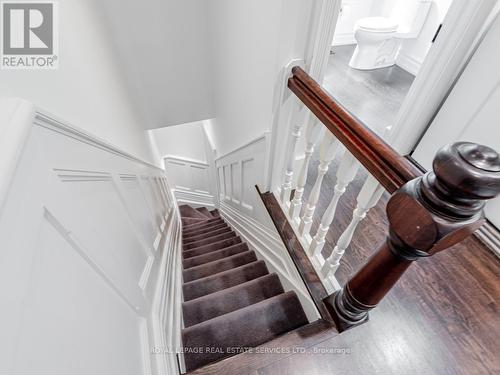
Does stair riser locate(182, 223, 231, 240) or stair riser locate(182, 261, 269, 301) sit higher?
stair riser locate(182, 261, 269, 301)

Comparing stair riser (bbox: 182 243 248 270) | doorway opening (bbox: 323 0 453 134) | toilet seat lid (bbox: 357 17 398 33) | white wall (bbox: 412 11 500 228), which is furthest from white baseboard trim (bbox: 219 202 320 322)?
toilet seat lid (bbox: 357 17 398 33)

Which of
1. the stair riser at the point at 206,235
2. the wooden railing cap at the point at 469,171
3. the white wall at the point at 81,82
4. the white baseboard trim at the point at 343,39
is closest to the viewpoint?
the wooden railing cap at the point at 469,171

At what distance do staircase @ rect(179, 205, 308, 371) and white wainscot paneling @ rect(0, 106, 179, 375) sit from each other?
18 cm

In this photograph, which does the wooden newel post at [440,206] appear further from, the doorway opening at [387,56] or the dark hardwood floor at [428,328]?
the doorway opening at [387,56]

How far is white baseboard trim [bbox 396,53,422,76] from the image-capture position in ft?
10.9

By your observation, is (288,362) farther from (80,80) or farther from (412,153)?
(412,153)

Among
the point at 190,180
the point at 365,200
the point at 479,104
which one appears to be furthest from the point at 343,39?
the point at 365,200

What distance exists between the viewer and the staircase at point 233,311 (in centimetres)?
119

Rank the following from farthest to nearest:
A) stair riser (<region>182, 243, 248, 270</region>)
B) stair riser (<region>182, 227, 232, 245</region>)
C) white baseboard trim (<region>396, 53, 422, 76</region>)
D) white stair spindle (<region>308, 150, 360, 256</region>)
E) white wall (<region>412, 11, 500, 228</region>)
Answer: white baseboard trim (<region>396, 53, 422, 76</region>) < stair riser (<region>182, 227, 232, 245</region>) < stair riser (<region>182, 243, 248, 270</region>) < white wall (<region>412, 11, 500, 228</region>) < white stair spindle (<region>308, 150, 360, 256</region>)

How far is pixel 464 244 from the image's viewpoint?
1.36 metres

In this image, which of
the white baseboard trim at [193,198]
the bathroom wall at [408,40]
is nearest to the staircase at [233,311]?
the white baseboard trim at [193,198]

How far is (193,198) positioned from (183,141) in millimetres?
1291

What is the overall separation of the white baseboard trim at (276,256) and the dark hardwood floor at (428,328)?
208 mm

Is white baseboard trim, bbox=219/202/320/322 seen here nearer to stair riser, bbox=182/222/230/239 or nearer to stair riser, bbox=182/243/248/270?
stair riser, bbox=182/243/248/270
